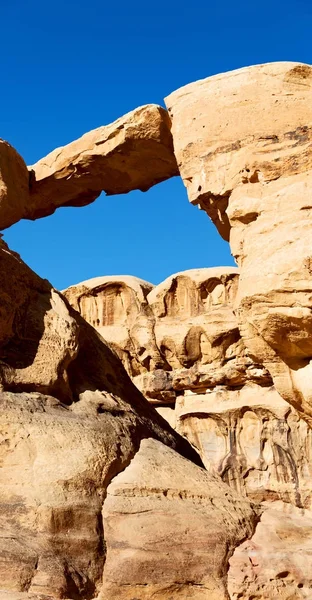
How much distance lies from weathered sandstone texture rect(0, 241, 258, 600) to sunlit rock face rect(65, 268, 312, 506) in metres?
8.33

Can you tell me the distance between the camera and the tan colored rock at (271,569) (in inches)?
204

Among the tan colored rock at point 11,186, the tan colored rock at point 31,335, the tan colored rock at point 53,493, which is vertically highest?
the tan colored rock at point 11,186

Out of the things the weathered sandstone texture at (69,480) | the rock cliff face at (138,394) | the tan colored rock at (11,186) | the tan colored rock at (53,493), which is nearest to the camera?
→ the tan colored rock at (53,493)

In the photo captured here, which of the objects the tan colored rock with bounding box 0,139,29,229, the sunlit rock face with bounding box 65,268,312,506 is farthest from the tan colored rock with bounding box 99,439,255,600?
the sunlit rock face with bounding box 65,268,312,506

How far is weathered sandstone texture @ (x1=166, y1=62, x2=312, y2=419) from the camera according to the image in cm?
598

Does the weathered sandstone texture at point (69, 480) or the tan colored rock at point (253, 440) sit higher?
the tan colored rock at point (253, 440)

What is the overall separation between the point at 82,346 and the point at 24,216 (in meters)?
1.56

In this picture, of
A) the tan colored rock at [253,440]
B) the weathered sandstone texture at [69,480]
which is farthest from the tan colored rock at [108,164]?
the tan colored rock at [253,440]

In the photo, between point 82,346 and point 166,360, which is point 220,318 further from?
point 82,346

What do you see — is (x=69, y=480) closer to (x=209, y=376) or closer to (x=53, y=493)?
(x=53, y=493)

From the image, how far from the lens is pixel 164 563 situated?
16.9ft

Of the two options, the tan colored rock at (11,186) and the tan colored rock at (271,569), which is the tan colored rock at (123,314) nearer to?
the tan colored rock at (11,186)

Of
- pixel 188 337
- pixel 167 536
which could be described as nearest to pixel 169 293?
pixel 188 337

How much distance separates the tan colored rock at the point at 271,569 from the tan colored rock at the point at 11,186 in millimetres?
3855
